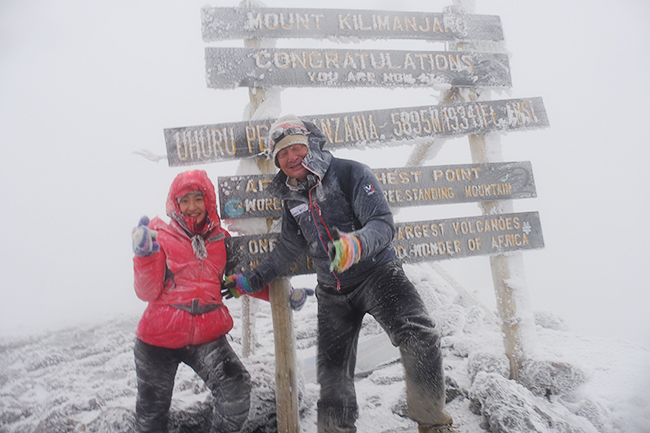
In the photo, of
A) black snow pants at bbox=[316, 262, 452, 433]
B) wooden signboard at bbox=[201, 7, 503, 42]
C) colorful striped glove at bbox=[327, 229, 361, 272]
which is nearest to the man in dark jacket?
black snow pants at bbox=[316, 262, 452, 433]

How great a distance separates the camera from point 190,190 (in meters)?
2.36

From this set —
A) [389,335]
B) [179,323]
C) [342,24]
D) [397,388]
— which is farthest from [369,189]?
[397,388]

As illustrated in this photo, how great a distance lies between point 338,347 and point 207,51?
273cm

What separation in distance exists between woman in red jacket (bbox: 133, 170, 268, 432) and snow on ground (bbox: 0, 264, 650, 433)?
0.45 m

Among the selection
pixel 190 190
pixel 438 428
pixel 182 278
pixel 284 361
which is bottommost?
pixel 438 428

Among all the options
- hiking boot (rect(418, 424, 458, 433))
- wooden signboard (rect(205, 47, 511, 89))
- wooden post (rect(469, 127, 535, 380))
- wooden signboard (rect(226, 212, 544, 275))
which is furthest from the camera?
wooden post (rect(469, 127, 535, 380))

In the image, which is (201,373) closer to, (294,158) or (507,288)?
(294,158)

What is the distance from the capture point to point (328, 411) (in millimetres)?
2098

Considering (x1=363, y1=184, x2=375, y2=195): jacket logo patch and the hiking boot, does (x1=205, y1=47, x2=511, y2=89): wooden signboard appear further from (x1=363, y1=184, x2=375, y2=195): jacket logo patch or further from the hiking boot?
the hiking boot

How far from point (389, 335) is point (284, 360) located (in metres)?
1.04

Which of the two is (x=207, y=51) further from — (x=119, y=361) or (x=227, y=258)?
(x=119, y=361)

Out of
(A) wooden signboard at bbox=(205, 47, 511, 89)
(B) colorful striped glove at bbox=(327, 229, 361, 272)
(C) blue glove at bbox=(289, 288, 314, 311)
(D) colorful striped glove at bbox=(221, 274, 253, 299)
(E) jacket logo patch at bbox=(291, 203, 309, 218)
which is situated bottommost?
(C) blue glove at bbox=(289, 288, 314, 311)

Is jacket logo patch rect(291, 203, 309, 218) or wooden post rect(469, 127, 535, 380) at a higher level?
jacket logo patch rect(291, 203, 309, 218)

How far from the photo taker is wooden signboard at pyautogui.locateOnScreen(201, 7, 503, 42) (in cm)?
291
